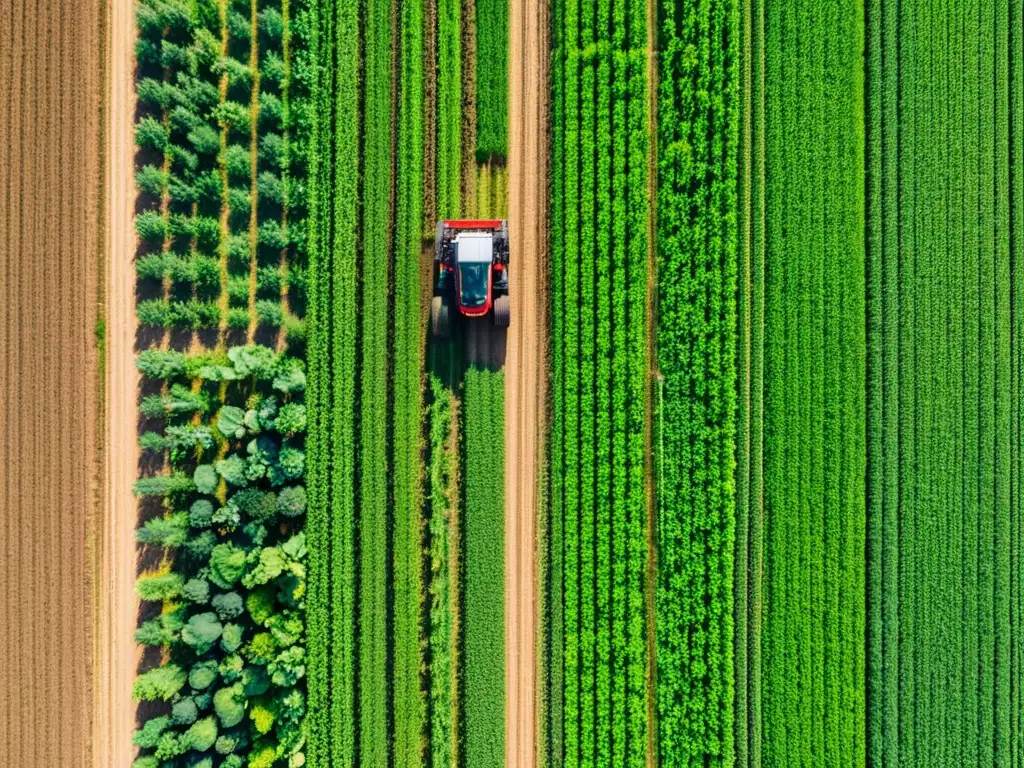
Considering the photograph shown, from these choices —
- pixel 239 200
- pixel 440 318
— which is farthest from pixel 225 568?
pixel 239 200

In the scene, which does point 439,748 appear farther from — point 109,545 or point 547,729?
point 109,545

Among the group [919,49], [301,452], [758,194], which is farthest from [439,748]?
[919,49]

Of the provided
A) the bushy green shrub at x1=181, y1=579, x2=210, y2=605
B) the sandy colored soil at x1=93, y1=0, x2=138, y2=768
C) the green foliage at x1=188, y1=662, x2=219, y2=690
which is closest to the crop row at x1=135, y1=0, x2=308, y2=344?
the sandy colored soil at x1=93, y1=0, x2=138, y2=768

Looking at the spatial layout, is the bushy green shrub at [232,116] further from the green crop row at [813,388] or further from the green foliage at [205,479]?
the green crop row at [813,388]

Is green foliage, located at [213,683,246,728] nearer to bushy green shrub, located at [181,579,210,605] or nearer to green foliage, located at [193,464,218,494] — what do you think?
bushy green shrub, located at [181,579,210,605]

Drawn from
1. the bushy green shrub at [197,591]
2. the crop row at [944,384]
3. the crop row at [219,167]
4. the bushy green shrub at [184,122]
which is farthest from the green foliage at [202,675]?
the crop row at [944,384]

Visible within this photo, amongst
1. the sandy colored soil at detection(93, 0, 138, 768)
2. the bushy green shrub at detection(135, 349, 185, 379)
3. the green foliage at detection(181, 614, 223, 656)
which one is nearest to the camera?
the green foliage at detection(181, 614, 223, 656)
